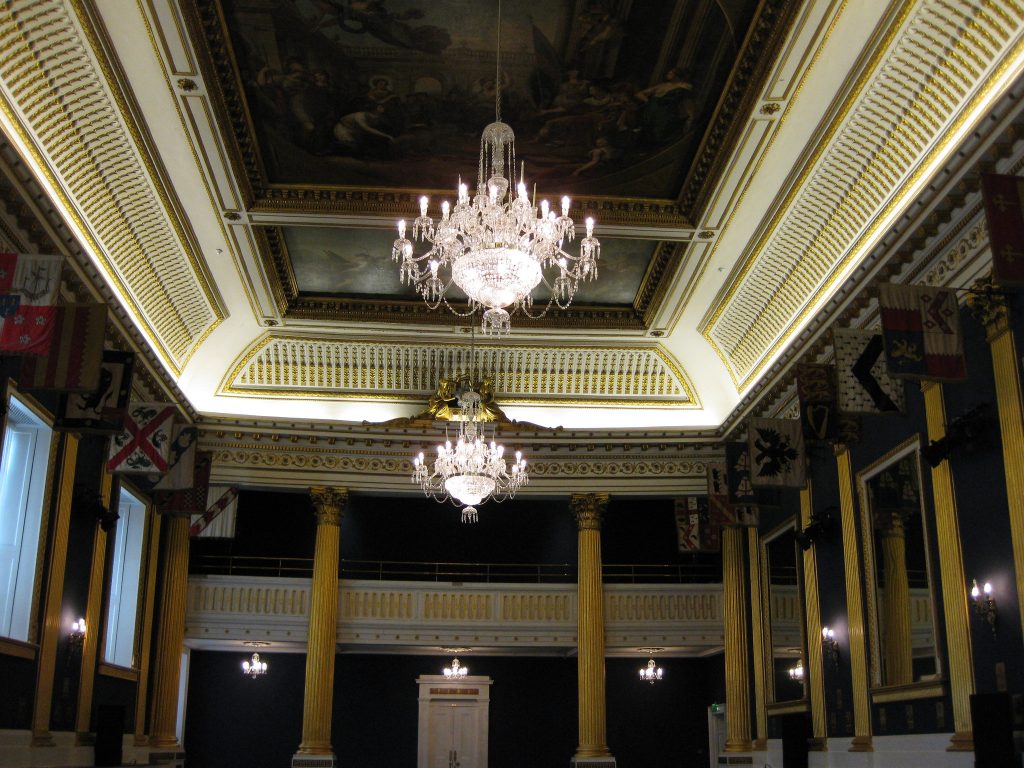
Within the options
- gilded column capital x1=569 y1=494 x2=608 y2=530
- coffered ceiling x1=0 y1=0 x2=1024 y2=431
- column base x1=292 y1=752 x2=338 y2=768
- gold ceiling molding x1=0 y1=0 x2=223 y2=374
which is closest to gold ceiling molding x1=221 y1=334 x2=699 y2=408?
coffered ceiling x1=0 y1=0 x2=1024 y2=431

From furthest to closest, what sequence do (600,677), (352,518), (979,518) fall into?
1. (352,518)
2. (600,677)
3. (979,518)

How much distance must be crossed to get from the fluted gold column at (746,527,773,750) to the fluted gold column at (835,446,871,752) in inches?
152

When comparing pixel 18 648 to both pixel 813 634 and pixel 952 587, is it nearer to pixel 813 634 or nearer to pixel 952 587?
pixel 952 587

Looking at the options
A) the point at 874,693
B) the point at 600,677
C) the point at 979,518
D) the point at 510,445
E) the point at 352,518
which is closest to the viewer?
the point at 979,518

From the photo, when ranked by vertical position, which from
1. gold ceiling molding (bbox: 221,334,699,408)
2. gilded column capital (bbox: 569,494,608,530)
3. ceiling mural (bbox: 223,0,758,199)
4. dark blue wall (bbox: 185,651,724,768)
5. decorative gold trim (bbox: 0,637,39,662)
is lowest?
dark blue wall (bbox: 185,651,724,768)

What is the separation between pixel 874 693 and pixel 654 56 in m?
8.48

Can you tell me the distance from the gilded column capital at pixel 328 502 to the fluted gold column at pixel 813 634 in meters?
8.64

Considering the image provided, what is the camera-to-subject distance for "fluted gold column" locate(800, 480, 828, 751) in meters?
15.1

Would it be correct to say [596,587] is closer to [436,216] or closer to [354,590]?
[354,590]

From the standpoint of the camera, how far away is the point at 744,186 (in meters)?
14.2

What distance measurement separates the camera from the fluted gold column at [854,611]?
44.6 feet

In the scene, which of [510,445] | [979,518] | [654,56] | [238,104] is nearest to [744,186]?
[654,56]

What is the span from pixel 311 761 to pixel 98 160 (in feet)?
35.6

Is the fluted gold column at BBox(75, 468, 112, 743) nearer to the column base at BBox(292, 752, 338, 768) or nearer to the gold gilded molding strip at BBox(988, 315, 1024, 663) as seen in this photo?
the column base at BBox(292, 752, 338, 768)
